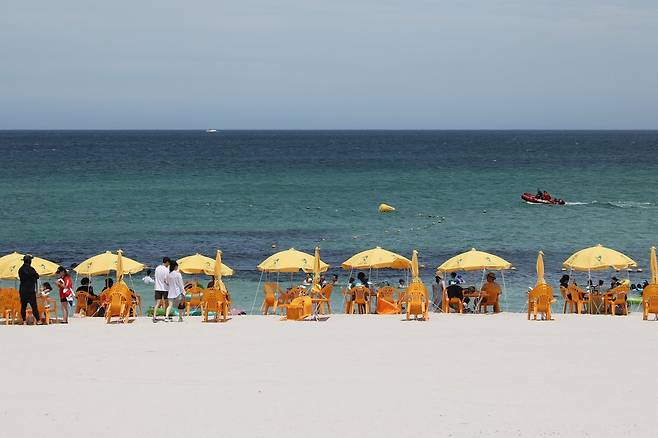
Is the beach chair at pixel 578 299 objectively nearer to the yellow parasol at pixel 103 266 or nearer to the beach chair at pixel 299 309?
the beach chair at pixel 299 309

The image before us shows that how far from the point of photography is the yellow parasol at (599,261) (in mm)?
21875

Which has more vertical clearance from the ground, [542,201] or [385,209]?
[542,201]

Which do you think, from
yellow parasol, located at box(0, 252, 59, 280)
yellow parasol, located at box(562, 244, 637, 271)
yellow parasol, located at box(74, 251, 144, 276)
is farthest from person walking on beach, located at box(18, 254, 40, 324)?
yellow parasol, located at box(562, 244, 637, 271)

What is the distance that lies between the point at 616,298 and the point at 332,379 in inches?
385

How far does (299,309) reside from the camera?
19.9 meters

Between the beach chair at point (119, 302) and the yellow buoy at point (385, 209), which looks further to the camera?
the yellow buoy at point (385, 209)

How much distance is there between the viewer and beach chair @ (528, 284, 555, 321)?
19391 mm

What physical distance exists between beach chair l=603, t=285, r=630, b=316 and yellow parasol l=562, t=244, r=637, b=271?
705 mm

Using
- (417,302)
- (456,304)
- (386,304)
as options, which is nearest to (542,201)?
(456,304)

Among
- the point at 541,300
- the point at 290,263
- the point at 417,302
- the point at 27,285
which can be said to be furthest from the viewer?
the point at 290,263

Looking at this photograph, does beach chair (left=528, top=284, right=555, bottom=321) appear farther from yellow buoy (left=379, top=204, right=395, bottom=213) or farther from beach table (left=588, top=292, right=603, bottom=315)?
yellow buoy (left=379, top=204, right=395, bottom=213)

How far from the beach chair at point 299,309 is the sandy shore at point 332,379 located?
37.5 inches

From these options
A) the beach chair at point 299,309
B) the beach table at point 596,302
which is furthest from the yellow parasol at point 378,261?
the beach table at point 596,302

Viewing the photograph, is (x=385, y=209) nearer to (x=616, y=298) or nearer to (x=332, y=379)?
(x=616, y=298)
